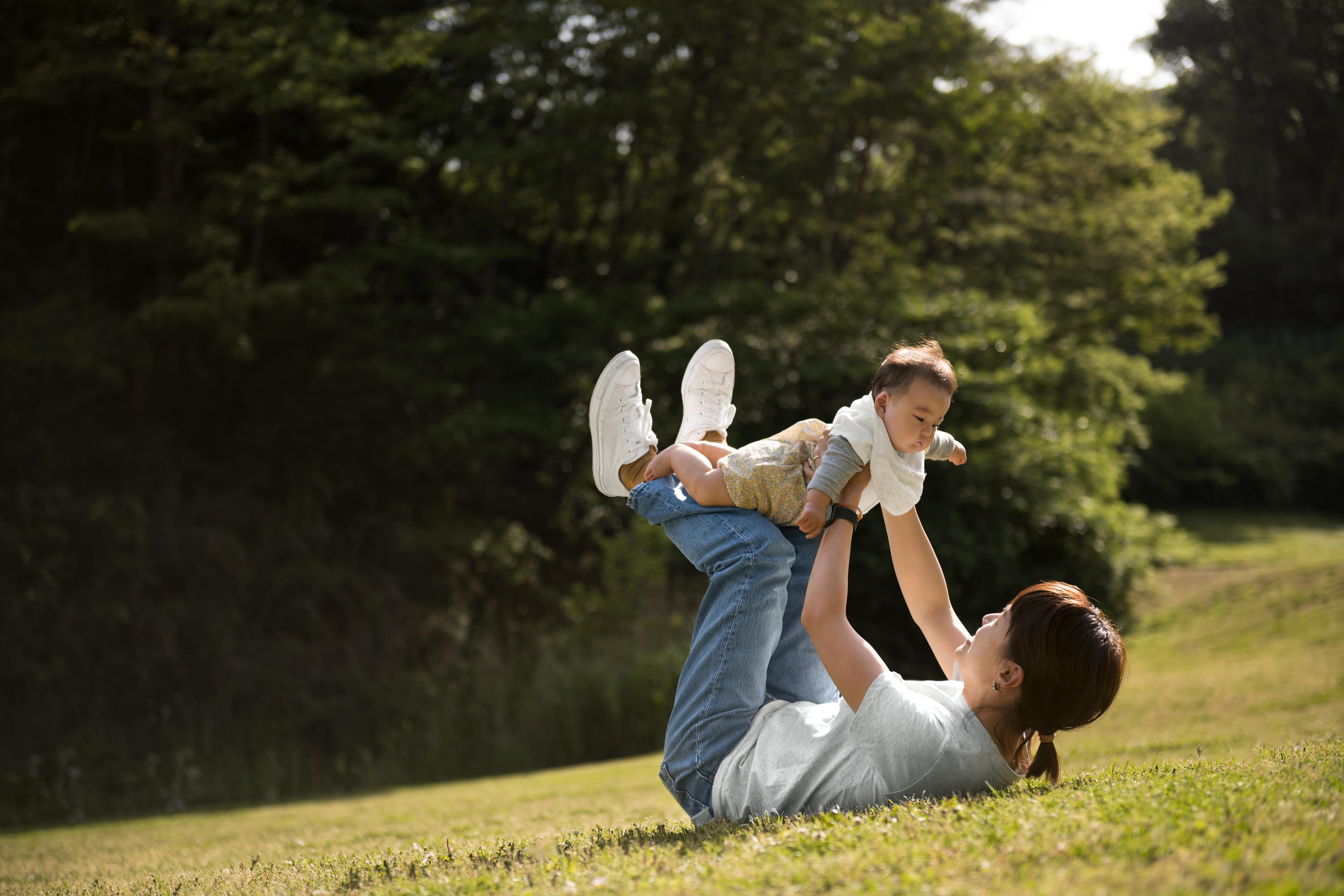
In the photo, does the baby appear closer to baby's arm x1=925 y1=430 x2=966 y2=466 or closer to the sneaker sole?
baby's arm x1=925 y1=430 x2=966 y2=466

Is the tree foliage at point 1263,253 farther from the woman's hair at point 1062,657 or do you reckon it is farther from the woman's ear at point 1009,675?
the woman's ear at point 1009,675

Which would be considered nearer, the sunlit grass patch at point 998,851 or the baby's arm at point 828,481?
the sunlit grass patch at point 998,851

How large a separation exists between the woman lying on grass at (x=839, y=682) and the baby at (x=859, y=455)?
0.06m

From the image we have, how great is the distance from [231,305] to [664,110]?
5927 millimetres

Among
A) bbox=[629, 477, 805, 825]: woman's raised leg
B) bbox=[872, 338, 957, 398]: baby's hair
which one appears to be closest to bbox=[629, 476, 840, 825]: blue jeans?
bbox=[629, 477, 805, 825]: woman's raised leg

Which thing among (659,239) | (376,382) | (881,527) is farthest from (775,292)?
(376,382)

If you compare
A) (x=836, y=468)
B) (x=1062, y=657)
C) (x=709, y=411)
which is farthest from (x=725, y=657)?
(x=709, y=411)

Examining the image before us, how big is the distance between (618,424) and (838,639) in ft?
5.44

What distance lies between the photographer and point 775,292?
13211 mm

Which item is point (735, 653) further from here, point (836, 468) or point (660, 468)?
point (660, 468)

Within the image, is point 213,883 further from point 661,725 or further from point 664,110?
point 664,110

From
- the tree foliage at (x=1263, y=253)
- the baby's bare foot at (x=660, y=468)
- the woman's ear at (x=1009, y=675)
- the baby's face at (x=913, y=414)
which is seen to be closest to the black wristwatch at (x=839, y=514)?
the baby's face at (x=913, y=414)

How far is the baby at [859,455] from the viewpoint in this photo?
3189 mm

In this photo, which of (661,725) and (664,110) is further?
(664,110)
